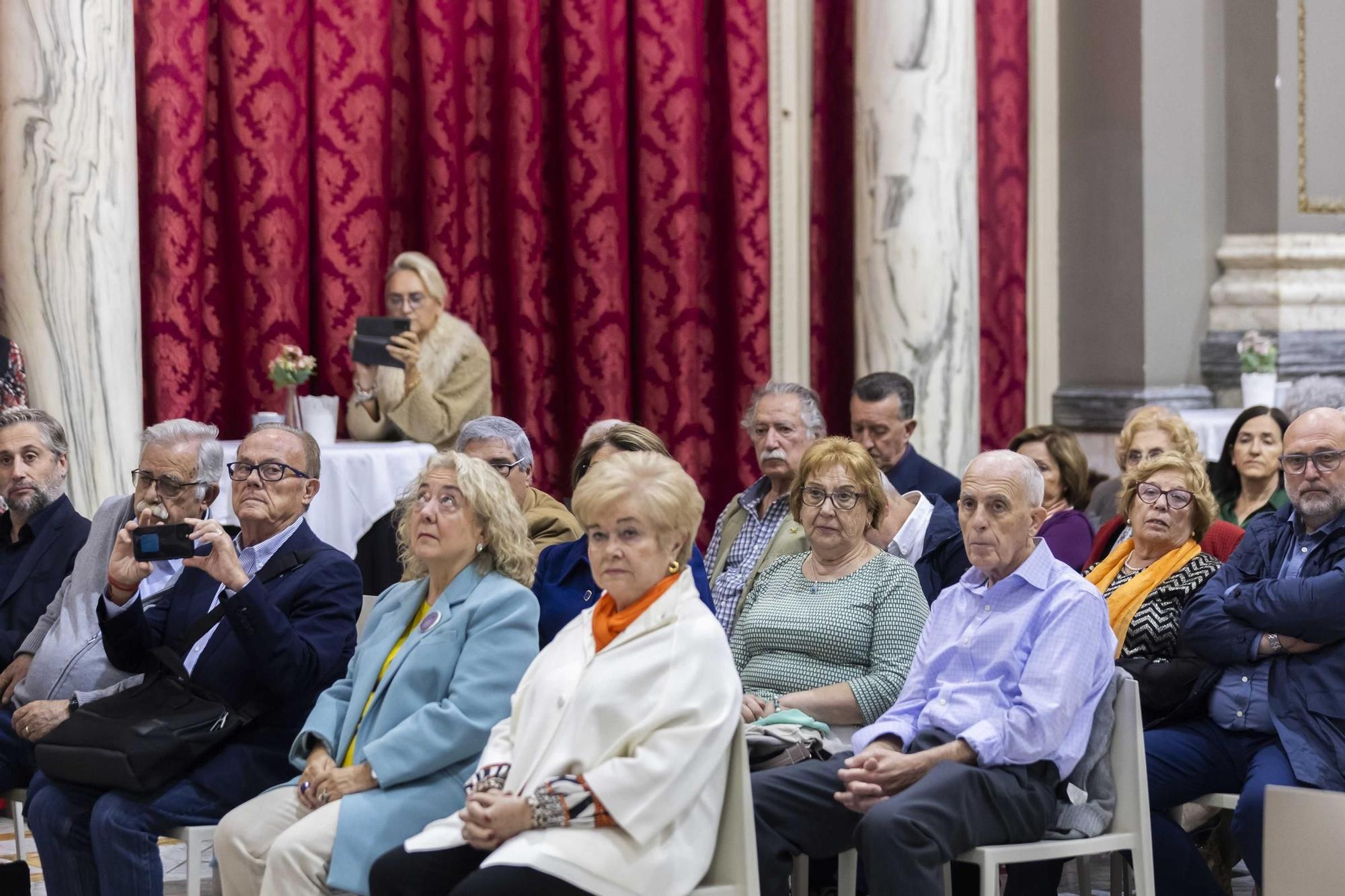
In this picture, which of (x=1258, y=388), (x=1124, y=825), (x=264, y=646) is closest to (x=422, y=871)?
(x=264, y=646)

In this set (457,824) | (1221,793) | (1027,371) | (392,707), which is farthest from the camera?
(1027,371)

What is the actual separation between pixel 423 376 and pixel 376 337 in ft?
0.80

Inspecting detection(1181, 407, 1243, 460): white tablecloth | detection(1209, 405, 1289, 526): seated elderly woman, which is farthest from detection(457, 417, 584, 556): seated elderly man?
detection(1181, 407, 1243, 460): white tablecloth

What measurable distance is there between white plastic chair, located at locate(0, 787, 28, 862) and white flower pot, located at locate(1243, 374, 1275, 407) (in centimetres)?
464

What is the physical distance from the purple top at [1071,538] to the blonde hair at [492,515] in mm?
1702

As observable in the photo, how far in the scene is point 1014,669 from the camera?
11.8ft

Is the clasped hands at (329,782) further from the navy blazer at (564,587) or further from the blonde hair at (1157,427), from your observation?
the blonde hair at (1157,427)

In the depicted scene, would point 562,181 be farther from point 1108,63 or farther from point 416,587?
point 416,587

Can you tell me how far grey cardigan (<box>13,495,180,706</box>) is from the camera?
4.16 meters

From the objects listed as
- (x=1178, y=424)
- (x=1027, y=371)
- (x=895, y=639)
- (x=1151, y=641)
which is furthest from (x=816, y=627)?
(x=1027, y=371)

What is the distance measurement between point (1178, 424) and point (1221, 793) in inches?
53.8

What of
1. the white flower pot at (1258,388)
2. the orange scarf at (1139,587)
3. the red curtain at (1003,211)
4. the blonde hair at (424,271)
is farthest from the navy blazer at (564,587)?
the red curtain at (1003,211)

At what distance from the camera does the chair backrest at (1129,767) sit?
348 cm

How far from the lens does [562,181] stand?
24.1ft
